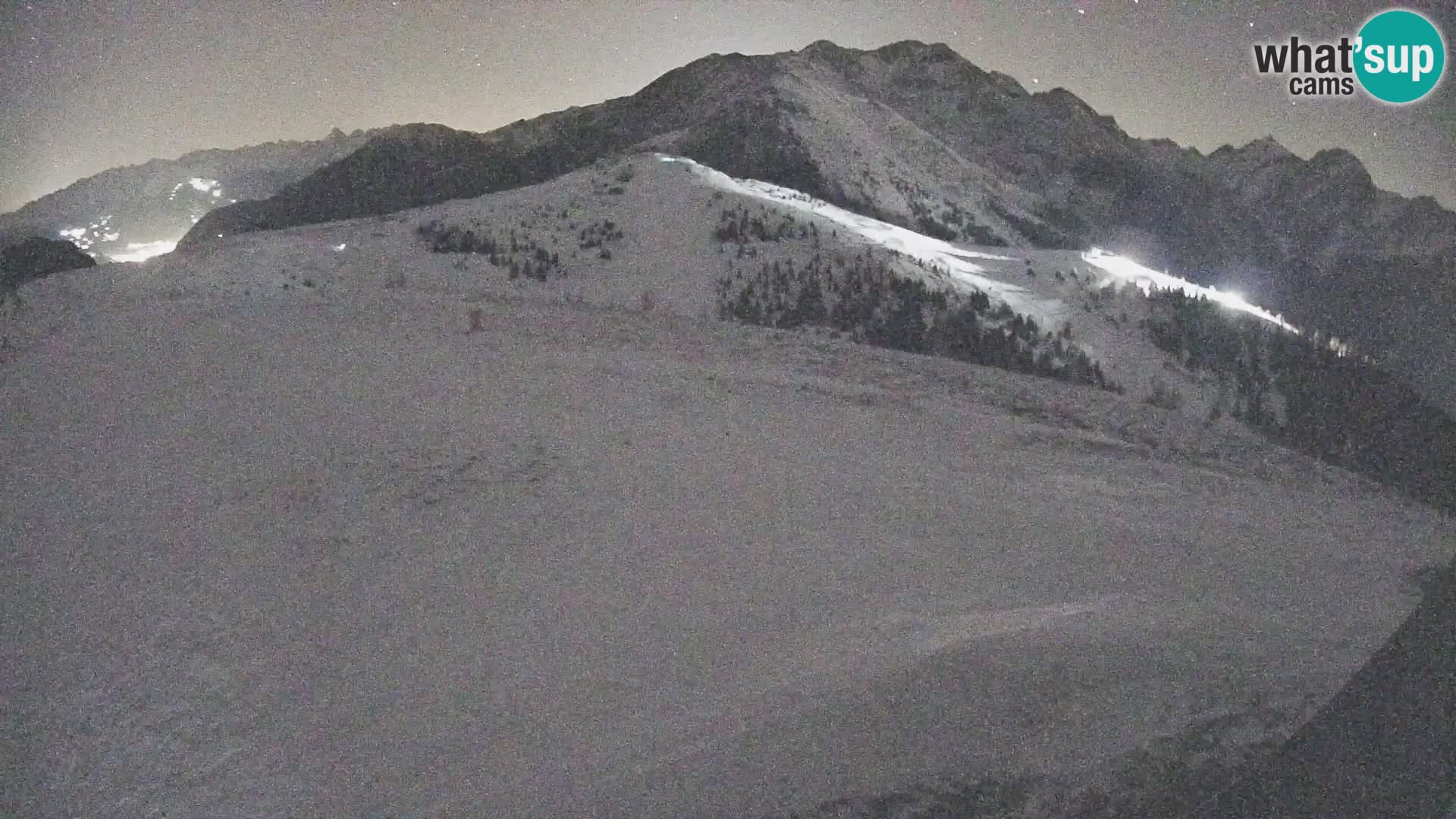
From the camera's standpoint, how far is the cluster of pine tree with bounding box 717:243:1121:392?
1380 centimetres

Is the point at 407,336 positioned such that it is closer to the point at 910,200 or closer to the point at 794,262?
the point at 794,262

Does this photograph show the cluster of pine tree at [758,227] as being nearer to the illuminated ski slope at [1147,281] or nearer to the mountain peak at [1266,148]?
the illuminated ski slope at [1147,281]

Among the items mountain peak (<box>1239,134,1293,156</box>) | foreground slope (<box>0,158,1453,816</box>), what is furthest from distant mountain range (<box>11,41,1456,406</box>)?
foreground slope (<box>0,158,1453,816</box>)

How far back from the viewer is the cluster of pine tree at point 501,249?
15.9m

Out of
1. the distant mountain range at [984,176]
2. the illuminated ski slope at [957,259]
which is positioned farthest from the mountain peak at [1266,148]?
the illuminated ski slope at [957,259]

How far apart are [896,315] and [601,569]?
10725 millimetres

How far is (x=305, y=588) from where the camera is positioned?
207 inches

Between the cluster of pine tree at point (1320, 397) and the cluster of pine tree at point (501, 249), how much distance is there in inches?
485

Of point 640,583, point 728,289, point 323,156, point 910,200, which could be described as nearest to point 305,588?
point 640,583

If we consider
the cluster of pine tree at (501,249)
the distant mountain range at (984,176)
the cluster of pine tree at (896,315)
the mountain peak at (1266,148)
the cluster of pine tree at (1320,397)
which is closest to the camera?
the cluster of pine tree at (1320,397)

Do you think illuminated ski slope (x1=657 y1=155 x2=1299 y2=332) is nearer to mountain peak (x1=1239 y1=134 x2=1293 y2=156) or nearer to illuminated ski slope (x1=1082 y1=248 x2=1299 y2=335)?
illuminated ski slope (x1=1082 y1=248 x2=1299 y2=335)

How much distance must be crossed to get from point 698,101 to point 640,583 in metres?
49.8

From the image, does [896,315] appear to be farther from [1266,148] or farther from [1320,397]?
[1266,148]

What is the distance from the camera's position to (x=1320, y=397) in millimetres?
14562
